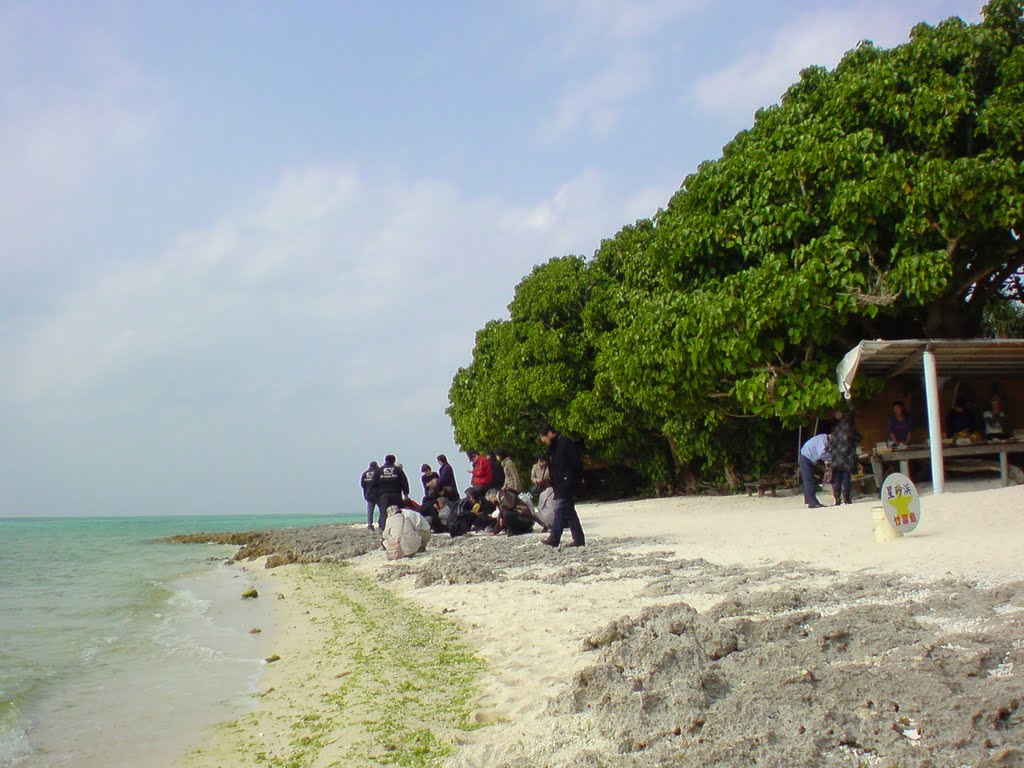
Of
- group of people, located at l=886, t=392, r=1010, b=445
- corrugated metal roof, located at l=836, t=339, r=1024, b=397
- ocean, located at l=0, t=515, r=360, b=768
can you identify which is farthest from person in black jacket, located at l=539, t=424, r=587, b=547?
group of people, located at l=886, t=392, r=1010, b=445

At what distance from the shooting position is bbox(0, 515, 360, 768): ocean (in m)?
5.04

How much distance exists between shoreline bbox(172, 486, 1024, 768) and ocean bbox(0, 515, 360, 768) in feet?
1.46

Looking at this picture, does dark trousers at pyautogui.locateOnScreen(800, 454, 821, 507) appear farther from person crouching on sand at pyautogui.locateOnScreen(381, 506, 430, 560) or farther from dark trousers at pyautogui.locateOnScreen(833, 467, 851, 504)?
person crouching on sand at pyautogui.locateOnScreen(381, 506, 430, 560)

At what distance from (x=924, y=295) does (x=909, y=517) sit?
6.45m

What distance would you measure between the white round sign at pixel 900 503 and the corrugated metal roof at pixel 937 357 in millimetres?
4610

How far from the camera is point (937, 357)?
45.4ft

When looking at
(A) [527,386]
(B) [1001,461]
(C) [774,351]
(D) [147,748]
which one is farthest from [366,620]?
(A) [527,386]

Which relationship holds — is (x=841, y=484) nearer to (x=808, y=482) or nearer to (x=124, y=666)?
(x=808, y=482)

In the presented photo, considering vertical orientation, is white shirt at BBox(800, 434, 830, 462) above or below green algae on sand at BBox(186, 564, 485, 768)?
above

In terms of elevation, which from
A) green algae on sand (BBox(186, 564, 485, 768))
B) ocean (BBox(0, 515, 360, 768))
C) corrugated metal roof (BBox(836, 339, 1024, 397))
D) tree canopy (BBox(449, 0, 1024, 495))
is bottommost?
ocean (BBox(0, 515, 360, 768))

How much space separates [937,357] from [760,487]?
21.2 ft

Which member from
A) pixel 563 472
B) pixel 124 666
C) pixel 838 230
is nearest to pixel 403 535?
pixel 563 472

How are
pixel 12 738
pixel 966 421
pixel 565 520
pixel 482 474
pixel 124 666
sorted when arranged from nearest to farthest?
pixel 12 738 → pixel 124 666 → pixel 565 520 → pixel 966 421 → pixel 482 474

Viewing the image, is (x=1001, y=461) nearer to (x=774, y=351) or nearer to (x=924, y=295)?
(x=924, y=295)
